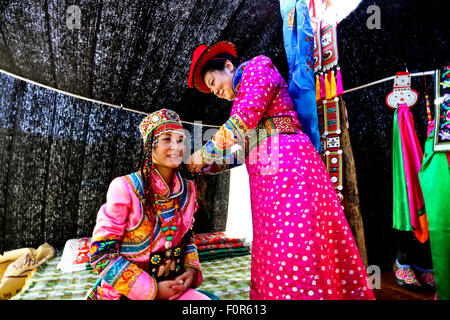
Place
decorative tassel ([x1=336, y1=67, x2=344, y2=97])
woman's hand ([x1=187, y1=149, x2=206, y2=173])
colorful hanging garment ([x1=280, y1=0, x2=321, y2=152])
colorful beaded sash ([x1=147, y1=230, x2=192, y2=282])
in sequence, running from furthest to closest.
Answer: decorative tassel ([x1=336, y1=67, x2=344, y2=97]) → colorful hanging garment ([x1=280, y1=0, x2=321, y2=152]) → woman's hand ([x1=187, y1=149, x2=206, y2=173]) → colorful beaded sash ([x1=147, y1=230, x2=192, y2=282])

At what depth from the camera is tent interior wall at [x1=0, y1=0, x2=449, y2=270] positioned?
1949mm

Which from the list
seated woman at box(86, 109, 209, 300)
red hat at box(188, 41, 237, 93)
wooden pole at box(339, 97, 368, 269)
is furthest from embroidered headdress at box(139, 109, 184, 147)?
wooden pole at box(339, 97, 368, 269)

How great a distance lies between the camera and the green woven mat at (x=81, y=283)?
2.06m

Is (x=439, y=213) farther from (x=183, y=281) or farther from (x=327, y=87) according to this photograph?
(x=183, y=281)

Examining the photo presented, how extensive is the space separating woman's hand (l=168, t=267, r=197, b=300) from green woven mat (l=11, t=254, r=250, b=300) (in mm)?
1028

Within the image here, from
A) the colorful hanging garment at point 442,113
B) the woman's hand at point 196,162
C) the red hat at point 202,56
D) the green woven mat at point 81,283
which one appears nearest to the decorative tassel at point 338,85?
the colorful hanging garment at point 442,113

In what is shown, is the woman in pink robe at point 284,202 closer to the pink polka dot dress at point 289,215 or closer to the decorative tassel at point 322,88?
the pink polka dot dress at point 289,215

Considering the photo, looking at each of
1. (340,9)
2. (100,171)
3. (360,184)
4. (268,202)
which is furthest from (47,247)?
(340,9)

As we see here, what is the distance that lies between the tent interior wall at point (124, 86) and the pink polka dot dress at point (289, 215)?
1.09 meters

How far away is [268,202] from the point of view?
1345mm

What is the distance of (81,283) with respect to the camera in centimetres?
236

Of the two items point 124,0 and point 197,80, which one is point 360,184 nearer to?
point 197,80

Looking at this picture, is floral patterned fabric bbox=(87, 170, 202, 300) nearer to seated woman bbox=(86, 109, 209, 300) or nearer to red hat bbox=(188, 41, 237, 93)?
seated woman bbox=(86, 109, 209, 300)

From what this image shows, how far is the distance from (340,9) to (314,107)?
3.82 ft
